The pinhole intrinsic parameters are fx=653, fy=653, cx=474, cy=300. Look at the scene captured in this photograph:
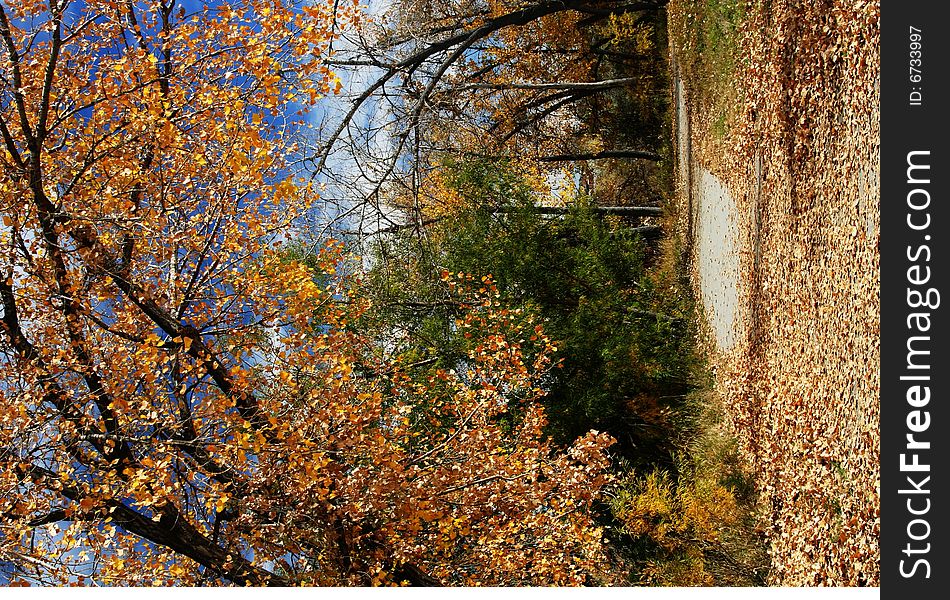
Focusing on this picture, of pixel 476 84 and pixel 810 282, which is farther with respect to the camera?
pixel 476 84

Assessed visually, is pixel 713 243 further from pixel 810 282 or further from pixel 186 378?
pixel 186 378

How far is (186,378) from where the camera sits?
5664 mm

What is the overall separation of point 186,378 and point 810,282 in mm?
5137

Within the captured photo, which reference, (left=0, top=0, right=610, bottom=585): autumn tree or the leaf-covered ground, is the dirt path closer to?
the leaf-covered ground

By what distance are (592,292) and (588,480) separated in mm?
3128

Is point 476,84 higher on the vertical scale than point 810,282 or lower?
higher

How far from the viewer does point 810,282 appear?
16.1 feet

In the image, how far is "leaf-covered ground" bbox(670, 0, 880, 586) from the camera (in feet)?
13.2

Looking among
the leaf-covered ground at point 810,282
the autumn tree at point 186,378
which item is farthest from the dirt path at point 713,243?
the autumn tree at point 186,378

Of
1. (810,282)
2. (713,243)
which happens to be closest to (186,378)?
(810,282)

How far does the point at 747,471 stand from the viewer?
6242mm

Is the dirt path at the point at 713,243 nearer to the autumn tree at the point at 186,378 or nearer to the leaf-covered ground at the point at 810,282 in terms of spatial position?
the leaf-covered ground at the point at 810,282

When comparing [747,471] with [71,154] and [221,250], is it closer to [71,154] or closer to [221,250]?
[221,250]

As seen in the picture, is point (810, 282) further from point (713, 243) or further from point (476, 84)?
point (476, 84)
